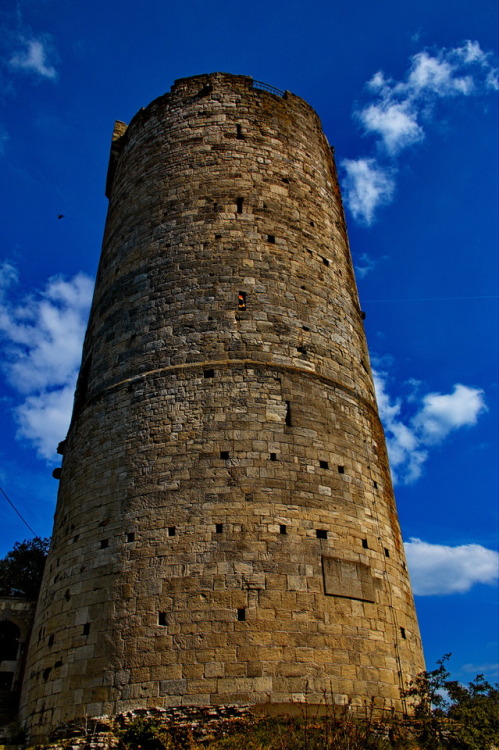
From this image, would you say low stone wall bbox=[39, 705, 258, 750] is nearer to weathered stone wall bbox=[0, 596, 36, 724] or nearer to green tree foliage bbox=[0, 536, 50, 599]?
weathered stone wall bbox=[0, 596, 36, 724]

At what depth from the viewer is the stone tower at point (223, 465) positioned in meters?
8.28

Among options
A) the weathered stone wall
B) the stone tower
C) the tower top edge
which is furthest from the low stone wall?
the tower top edge

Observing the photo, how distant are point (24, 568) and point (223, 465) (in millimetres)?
15781

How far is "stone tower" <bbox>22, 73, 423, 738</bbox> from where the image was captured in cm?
828

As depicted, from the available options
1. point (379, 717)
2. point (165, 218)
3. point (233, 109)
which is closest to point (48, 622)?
point (379, 717)

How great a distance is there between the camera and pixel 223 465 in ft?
31.2

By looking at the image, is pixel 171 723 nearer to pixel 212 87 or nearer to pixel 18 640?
pixel 18 640

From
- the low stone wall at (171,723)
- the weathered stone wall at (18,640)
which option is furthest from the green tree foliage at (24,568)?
the low stone wall at (171,723)

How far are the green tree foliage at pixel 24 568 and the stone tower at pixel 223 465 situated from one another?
11.6 m

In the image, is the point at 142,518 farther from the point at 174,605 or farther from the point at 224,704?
Answer: the point at 224,704

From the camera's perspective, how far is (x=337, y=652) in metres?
8.38

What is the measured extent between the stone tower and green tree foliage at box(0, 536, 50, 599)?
11.6 meters

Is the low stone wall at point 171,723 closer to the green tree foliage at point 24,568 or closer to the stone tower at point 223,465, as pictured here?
the stone tower at point 223,465

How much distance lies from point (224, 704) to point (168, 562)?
2.01 meters
